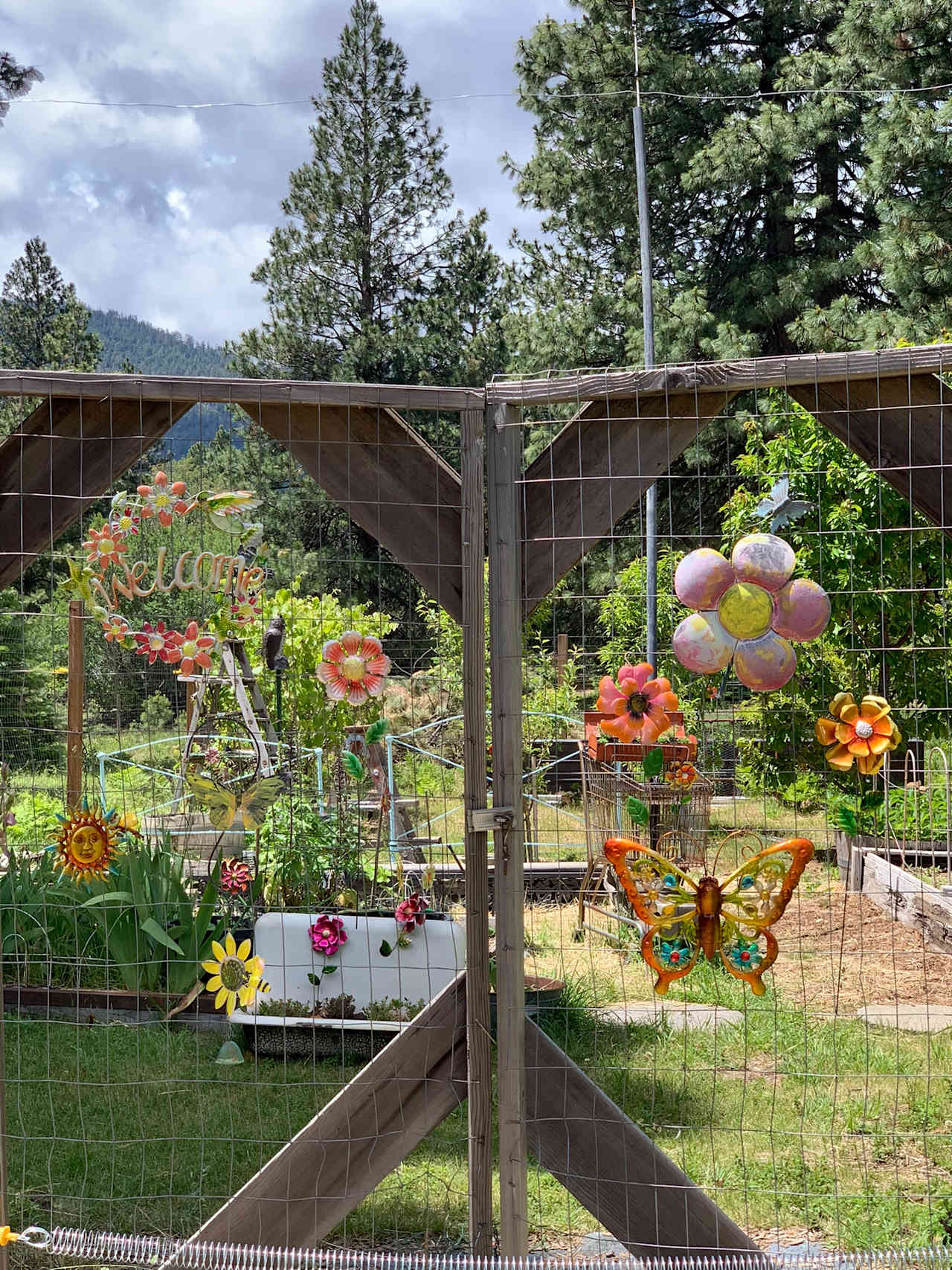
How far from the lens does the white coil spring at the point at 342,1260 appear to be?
2.39 m

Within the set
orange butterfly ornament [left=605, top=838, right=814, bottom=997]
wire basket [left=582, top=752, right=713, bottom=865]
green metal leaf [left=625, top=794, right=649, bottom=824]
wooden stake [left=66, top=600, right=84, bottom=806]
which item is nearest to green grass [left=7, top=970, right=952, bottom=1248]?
orange butterfly ornament [left=605, top=838, right=814, bottom=997]

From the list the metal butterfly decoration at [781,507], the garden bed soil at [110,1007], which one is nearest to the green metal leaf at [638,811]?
the metal butterfly decoration at [781,507]

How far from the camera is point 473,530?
252 cm

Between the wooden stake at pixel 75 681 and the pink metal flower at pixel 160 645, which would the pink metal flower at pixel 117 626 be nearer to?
the pink metal flower at pixel 160 645

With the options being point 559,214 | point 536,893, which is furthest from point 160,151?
point 536,893

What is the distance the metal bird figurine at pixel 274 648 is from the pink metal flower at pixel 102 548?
1.41m

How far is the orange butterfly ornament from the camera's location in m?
2.56

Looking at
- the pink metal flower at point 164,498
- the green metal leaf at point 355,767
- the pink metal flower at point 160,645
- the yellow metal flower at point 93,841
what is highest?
the pink metal flower at point 164,498

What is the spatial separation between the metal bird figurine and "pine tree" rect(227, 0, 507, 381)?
1489 cm

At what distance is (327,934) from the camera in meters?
3.72

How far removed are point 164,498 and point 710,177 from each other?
15081 mm

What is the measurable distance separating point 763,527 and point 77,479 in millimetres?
1734

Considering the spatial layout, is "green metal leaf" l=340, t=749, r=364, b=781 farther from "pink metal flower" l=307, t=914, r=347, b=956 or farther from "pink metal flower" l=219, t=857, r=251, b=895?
"pink metal flower" l=219, t=857, r=251, b=895

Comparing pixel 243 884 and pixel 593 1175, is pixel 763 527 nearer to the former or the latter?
pixel 593 1175
